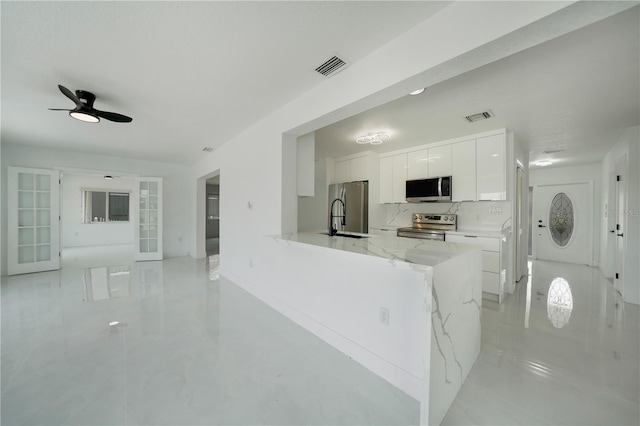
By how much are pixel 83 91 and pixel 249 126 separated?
1764 millimetres

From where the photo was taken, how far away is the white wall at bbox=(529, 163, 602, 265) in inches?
223

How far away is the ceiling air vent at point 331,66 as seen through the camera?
1984 mm

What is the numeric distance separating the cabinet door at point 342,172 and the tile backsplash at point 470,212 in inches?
48.8

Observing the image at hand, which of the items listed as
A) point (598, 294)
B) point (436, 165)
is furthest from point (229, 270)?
point (598, 294)

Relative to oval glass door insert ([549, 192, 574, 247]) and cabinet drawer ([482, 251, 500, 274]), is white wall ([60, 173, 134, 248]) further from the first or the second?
oval glass door insert ([549, 192, 574, 247])

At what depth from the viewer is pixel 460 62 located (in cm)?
152

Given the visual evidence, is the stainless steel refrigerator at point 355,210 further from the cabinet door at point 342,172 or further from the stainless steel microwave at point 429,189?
the stainless steel microwave at point 429,189

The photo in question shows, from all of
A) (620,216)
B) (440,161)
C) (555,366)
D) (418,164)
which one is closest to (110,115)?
(418,164)

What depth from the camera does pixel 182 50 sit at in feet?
6.15

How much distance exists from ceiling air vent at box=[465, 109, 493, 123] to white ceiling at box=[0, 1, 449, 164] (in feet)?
6.27

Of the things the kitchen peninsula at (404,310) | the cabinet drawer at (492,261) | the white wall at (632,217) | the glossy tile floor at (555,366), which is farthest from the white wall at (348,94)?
the white wall at (632,217)

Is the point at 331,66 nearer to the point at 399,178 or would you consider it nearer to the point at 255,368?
the point at 255,368

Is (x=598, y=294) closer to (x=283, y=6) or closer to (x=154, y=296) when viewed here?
(x=283, y=6)

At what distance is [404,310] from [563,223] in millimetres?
7102
